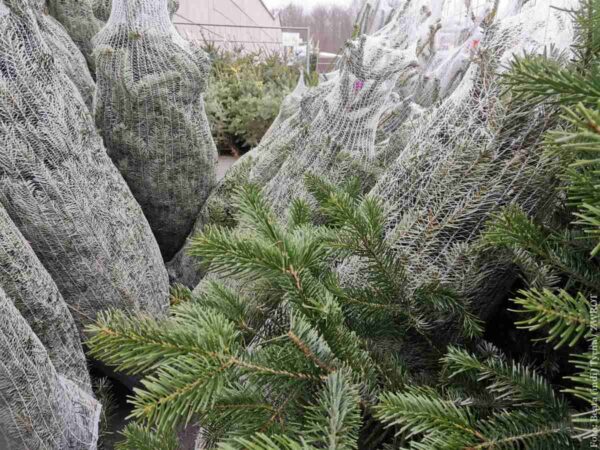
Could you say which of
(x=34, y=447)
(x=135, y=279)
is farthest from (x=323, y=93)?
(x=34, y=447)

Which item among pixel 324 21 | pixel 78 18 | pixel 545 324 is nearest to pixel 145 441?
pixel 545 324

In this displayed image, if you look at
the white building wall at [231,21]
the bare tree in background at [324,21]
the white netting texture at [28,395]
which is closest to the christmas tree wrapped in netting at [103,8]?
the white netting texture at [28,395]

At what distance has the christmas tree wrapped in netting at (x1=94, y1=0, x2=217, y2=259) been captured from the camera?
1494mm

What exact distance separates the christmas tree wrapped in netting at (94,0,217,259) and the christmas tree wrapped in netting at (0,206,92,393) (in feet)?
2.54

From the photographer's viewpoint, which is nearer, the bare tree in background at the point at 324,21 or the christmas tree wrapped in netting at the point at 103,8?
the christmas tree wrapped in netting at the point at 103,8

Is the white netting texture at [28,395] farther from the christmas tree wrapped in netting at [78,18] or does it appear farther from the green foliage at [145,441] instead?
the christmas tree wrapped in netting at [78,18]

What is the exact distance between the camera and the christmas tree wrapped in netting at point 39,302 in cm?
79

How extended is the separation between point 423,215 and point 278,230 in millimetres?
191

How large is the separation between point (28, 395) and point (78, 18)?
1.91m

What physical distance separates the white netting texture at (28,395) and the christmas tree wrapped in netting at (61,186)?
0.32 metres

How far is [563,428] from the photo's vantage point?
400mm

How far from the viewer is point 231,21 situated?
14.9m

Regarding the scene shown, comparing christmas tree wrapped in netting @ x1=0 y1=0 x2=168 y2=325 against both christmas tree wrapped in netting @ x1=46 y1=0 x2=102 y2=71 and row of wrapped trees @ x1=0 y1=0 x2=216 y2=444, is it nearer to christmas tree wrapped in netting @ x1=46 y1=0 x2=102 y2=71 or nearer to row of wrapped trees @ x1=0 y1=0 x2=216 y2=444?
row of wrapped trees @ x1=0 y1=0 x2=216 y2=444

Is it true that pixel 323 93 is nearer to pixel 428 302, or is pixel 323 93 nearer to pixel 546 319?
pixel 428 302
